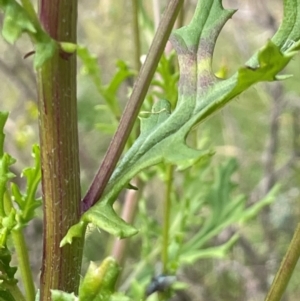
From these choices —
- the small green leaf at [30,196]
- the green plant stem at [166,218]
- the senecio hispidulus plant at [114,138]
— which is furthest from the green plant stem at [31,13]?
the green plant stem at [166,218]

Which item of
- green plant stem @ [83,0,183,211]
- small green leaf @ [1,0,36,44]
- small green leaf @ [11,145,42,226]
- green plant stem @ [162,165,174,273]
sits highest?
small green leaf @ [1,0,36,44]

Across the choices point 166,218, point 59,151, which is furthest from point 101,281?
point 166,218

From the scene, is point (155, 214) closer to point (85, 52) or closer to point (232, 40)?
point (232, 40)

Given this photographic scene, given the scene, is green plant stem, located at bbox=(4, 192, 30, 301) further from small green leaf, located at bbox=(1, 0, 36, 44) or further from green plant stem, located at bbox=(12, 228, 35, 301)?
small green leaf, located at bbox=(1, 0, 36, 44)

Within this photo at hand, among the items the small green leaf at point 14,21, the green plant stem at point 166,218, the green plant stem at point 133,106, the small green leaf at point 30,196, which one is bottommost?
the green plant stem at point 166,218

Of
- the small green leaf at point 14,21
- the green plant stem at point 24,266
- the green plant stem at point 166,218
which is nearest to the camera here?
the small green leaf at point 14,21

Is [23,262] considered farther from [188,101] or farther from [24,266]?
[188,101]

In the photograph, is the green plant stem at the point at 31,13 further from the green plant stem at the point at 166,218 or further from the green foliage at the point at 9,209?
the green plant stem at the point at 166,218

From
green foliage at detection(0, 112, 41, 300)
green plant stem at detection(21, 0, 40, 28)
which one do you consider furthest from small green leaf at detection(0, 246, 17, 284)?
green plant stem at detection(21, 0, 40, 28)
